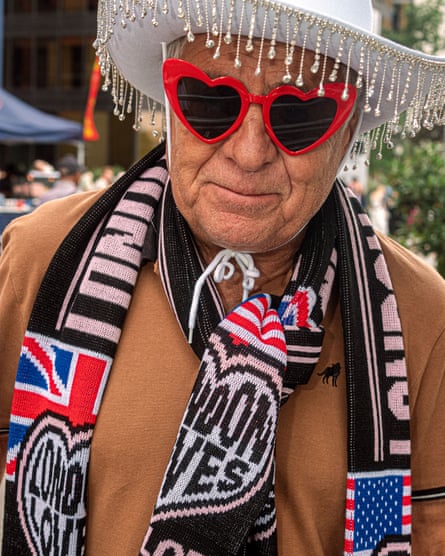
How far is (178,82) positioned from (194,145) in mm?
135

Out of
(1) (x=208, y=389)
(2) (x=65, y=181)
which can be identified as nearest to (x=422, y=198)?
(2) (x=65, y=181)

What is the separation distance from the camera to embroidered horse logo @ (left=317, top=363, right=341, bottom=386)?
1.74 m

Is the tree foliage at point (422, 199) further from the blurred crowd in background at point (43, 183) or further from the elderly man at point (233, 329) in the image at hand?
the elderly man at point (233, 329)

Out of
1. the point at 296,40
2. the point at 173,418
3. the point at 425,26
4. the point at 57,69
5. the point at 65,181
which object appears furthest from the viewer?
the point at 425,26

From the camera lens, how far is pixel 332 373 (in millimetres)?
1754

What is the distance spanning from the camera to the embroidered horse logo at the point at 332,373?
5.72ft

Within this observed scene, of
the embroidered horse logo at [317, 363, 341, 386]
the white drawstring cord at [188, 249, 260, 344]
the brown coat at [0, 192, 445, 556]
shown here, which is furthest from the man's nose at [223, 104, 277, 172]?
the embroidered horse logo at [317, 363, 341, 386]

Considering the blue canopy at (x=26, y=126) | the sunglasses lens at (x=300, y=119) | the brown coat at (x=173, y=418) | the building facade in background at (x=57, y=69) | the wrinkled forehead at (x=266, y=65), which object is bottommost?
the building facade in background at (x=57, y=69)

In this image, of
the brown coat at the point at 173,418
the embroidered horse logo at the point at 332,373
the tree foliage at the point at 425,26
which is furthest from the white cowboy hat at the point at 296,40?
the tree foliage at the point at 425,26

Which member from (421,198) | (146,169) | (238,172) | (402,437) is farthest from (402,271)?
(421,198)

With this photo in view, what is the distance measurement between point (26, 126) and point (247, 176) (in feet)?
28.5

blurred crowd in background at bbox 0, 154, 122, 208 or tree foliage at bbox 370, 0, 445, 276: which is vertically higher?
tree foliage at bbox 370, 0, 445, 276

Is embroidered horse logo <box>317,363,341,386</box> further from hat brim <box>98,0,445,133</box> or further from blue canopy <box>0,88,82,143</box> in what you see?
blue canopy <box>0,88,82,143</box>

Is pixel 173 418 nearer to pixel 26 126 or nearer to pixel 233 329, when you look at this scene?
pixel 233 329
